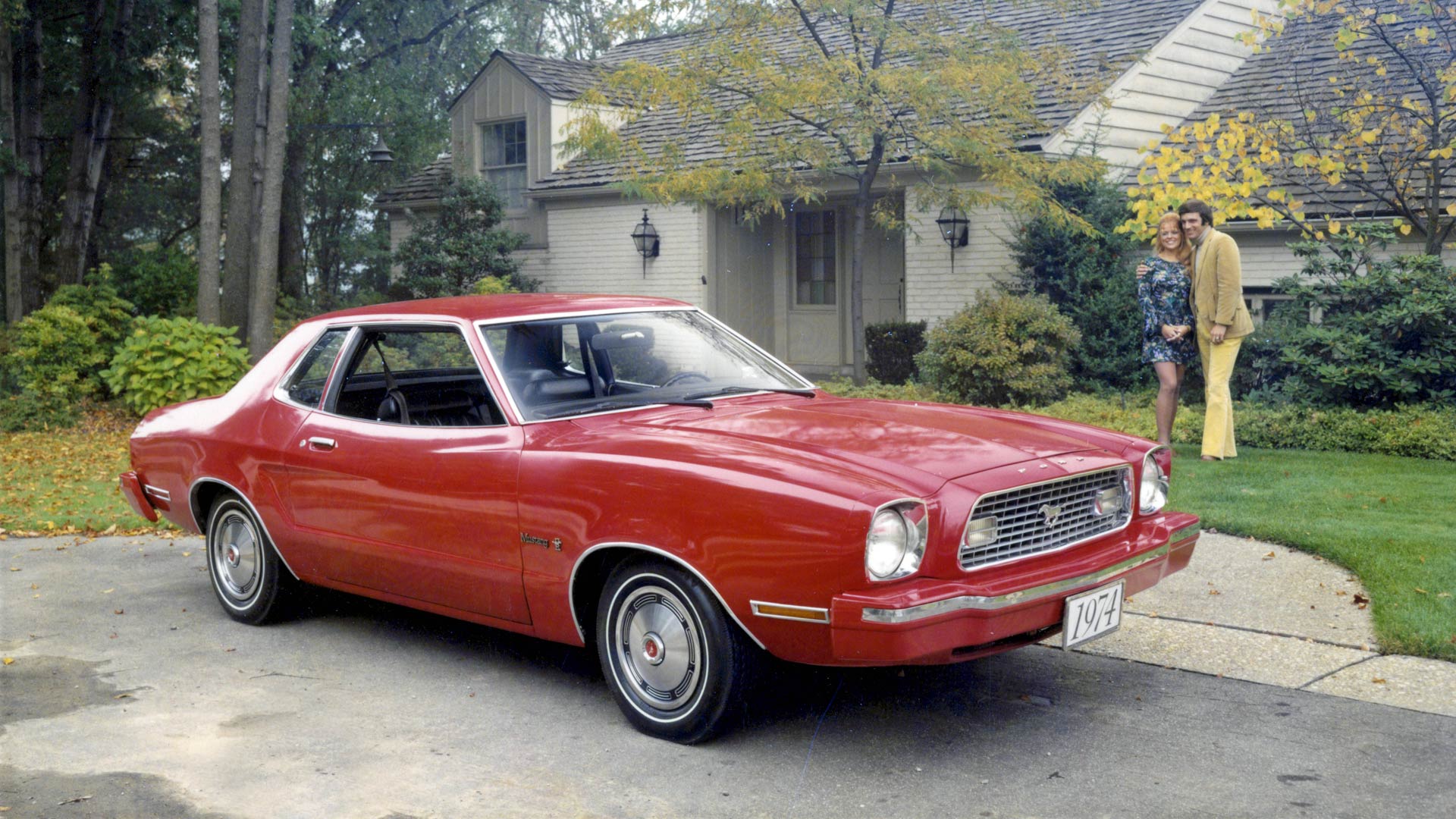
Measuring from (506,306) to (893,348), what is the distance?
11.5 m

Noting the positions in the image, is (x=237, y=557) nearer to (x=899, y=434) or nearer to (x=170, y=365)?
(x=899, y=434)

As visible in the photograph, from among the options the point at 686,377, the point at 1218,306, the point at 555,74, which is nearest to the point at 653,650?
the point at 686,377

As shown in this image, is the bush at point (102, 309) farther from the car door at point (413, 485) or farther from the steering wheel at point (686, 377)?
the steering wheel at point (686, 377)

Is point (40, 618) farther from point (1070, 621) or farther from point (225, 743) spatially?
point (1070, 621)

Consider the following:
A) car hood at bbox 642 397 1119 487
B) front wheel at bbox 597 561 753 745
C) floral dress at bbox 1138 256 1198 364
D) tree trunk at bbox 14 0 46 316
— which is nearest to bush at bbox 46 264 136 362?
tree trunk at bbox 14 0 46 316

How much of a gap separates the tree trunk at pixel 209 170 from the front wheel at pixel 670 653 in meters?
12.6

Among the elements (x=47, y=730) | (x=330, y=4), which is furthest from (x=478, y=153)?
(x=47, y=730)

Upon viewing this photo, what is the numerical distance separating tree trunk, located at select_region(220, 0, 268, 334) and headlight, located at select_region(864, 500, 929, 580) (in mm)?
13897

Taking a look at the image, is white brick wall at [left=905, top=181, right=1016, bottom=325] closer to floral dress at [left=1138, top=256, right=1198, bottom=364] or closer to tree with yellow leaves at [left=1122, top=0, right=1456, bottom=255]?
tree with yellow leaves at [left=1122, top=0, right=1456, bottom=255]

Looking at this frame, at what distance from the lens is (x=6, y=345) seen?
1944 cm

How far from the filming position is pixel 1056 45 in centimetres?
1412

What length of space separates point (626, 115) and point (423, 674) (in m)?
9.46

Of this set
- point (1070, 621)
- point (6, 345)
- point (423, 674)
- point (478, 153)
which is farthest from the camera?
point (478, 153)

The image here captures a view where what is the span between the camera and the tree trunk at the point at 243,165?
16094mm
